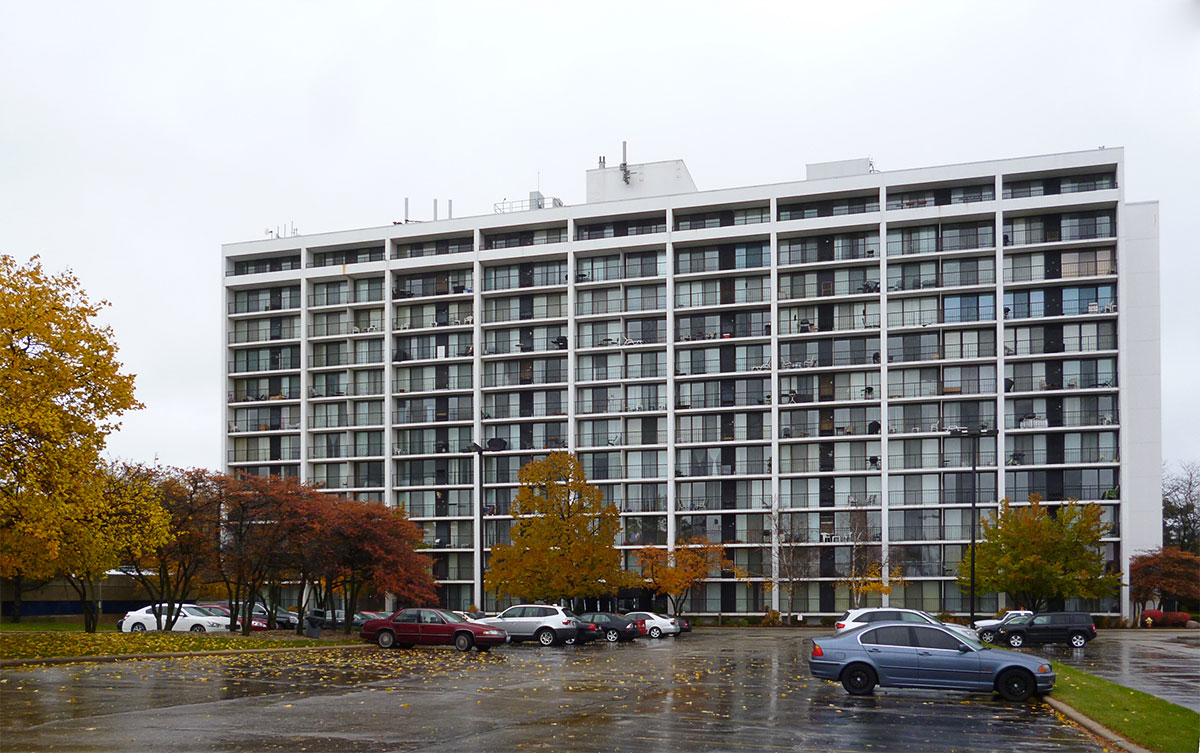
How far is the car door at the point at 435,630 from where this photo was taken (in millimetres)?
39875

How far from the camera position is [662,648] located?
43.9 meters

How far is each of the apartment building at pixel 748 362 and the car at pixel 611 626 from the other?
25.1 metres

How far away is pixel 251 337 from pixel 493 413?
2271 centimetres

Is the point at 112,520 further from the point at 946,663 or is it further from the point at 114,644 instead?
the point at 946,663

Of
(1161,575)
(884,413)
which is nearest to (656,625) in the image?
(884,413)

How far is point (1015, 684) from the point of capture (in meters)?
23.4

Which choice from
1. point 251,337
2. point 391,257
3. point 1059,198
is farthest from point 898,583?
point 251,337

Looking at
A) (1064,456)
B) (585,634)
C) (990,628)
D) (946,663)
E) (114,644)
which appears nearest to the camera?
(946,663)

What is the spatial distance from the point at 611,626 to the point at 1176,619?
43784mm

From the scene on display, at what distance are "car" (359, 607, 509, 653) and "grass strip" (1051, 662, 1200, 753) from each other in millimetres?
19120

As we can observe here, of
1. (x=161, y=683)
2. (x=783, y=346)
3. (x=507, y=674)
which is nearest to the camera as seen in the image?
(x=161, y=683)

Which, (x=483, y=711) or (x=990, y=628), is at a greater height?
(x=483, y=711)

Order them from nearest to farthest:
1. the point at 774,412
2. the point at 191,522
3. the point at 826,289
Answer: the point at 191,522, the point at 774,412, the point at 826,289

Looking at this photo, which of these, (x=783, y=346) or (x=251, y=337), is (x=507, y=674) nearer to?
(x=783, y=346)
